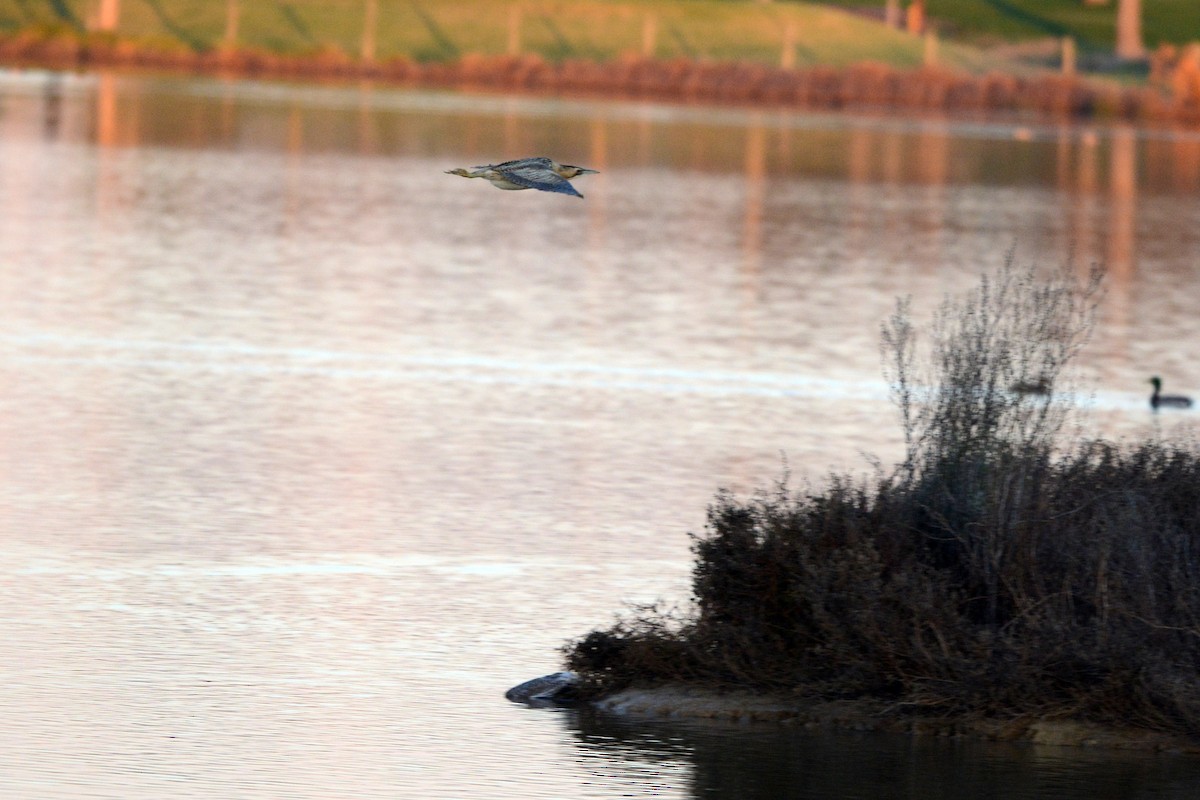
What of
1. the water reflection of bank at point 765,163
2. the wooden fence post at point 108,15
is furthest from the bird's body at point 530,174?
the wooden fence post at point 108,15

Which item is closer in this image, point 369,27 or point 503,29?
point 369,27

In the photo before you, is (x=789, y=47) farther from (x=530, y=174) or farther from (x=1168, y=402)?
(x=530, y=174)

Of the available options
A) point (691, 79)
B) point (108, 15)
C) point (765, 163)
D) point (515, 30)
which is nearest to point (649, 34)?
point (515, 30)

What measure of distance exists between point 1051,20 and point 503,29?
21294 mm

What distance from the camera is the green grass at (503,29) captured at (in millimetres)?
69688

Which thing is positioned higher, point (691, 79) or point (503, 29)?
point (503, 29)

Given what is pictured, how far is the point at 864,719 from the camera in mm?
10305

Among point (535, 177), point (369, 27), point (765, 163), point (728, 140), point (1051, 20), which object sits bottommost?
point (765, 163)

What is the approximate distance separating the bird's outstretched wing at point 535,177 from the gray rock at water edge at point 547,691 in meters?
2.53

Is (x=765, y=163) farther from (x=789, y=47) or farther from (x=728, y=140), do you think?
(x=789, y=47)

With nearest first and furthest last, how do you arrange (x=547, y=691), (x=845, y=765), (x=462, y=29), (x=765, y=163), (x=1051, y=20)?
(x=845, y=765) < (x=547, y=691) < (x=765, y=163) < (x=462, y=29) < (x=1051, y=20)

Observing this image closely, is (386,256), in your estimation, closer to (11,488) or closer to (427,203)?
(427,203)

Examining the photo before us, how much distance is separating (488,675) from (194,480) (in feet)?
14.3

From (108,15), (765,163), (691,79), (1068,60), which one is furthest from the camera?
(108,15)
